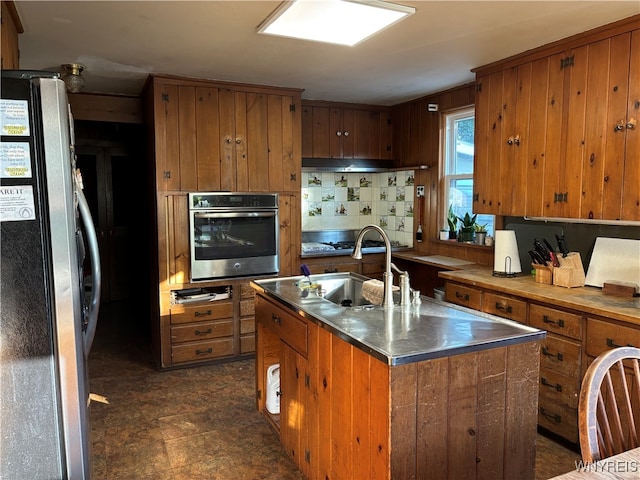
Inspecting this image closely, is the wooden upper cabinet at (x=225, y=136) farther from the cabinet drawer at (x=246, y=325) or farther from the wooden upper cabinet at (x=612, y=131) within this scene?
the wooden upper cabinet at (x=612, y=131)

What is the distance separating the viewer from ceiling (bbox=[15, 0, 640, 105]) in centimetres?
243

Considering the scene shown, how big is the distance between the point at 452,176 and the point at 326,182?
1.36m

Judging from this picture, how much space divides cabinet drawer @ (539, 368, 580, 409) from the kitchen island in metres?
0.90

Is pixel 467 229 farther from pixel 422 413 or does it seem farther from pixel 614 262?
pixel 422 413

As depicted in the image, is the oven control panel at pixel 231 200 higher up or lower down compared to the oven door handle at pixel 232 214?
higher up

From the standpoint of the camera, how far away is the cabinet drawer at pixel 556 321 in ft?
8.51

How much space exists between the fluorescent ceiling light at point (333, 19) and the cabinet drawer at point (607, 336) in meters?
1.84

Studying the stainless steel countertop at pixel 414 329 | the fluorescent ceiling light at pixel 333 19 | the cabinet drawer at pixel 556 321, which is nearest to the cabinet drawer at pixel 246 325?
the stainless steel countertop at pixel 414 329

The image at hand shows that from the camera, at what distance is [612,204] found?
108 inches

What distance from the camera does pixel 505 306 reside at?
3.04 metres

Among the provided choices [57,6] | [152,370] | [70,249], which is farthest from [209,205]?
[70,249]

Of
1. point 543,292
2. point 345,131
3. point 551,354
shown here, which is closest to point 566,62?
point 543,292

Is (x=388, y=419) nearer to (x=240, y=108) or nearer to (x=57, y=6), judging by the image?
(x=57, y=6)

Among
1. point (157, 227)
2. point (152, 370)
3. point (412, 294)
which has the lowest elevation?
point (152, 370)
